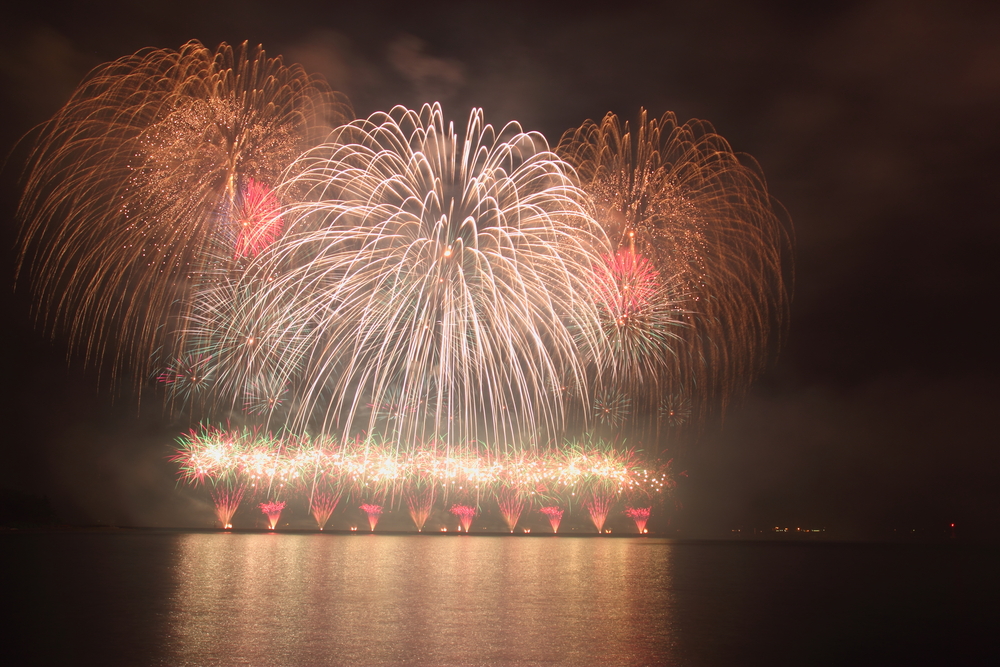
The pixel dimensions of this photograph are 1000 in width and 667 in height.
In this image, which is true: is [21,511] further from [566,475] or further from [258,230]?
[566,475]

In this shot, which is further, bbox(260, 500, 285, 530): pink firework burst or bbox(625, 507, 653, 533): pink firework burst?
bbox(625, 507, 653, 533): pink firework burst

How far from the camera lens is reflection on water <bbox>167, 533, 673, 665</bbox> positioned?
885 centimetres

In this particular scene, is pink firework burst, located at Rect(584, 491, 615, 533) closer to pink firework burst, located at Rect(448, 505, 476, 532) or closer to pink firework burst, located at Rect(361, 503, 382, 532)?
pink firework burst, located at Rect(448, 505, 476, 532)

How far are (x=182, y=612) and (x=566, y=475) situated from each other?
1713 inches

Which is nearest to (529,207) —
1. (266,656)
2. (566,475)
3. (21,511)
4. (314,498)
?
(266,656)

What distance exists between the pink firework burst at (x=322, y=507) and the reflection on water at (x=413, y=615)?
36463 mm

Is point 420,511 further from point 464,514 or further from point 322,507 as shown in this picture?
point 322,507

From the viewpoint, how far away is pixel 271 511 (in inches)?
2200

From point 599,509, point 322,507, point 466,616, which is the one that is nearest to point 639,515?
point 599,509

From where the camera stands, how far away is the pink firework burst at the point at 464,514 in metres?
62.0

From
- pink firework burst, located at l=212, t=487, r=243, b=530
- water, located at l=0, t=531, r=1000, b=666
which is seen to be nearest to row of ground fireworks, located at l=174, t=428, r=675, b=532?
pink firework burst, located at l=212, t=487, r=243, b=530

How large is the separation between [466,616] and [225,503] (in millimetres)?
48933

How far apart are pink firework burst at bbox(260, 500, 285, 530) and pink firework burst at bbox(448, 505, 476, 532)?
15976mm

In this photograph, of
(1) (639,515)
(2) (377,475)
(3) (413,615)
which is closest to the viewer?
(3) (413,615)
